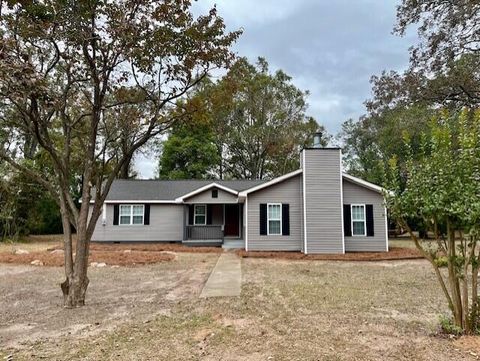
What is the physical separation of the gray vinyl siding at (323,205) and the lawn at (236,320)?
17.0ft

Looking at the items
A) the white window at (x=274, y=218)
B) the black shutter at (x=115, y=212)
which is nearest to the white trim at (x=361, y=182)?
the white window at (x=274, y=218)

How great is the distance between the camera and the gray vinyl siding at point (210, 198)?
741 inches

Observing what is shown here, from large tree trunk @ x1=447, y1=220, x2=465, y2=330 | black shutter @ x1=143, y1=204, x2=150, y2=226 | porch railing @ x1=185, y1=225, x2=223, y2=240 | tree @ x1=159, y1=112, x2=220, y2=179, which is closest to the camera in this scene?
large tree trunk @ x1=447, y1=220, x2=465, y2=330

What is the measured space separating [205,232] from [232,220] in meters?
2.40

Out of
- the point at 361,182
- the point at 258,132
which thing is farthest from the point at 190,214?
the point at 258,132

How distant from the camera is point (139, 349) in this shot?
4.45 meters

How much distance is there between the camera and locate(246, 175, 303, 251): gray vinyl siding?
632 inches

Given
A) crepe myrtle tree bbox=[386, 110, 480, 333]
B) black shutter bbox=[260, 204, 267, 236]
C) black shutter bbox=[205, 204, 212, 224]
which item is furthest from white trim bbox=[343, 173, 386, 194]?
crepe myrtle tree bbox=[386, 110, 480, 333]

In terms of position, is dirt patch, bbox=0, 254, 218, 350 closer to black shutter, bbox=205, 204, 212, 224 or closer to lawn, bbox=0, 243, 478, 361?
lawn, bbox=0, 243, 478, 361

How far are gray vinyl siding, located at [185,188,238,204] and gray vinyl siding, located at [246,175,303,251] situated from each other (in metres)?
2.89

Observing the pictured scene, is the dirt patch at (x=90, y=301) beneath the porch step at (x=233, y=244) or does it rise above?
beneath

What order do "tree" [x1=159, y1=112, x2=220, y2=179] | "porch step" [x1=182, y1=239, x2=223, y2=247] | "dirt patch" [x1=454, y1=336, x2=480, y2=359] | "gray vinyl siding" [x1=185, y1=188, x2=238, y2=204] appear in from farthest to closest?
"tree" [x1=159, y1=112, x2=220, y2=179]
"gray vinyl siding" [x1=185, y1=188, x2=238, y2=204]
"porch step" [x1=182, y1=239, x2=223, y2=247]
"dirt patch" [x1=454, y1=336, x2=480, y2=359]

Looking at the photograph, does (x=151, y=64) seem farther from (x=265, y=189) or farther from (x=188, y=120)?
(x=265, y=189)

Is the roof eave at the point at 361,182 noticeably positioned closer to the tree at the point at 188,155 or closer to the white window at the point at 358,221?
the white window at the point at 358,221
